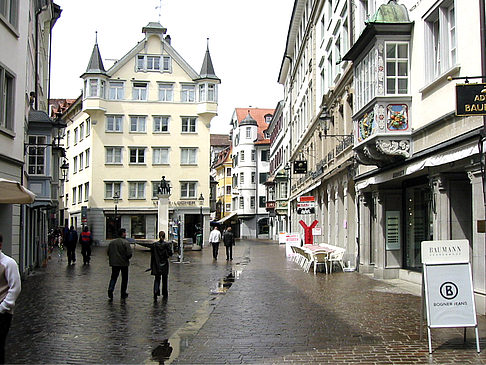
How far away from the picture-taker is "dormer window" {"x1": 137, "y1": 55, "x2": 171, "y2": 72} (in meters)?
61.8

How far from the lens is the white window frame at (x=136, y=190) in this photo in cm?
6066

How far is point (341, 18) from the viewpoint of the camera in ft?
90.3

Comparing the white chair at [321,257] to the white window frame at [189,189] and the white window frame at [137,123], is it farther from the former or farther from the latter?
the white window frame at [137,123]

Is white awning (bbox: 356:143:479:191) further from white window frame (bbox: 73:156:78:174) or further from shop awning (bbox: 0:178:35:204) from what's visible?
white window frame (bbox: 73:156:78:174)

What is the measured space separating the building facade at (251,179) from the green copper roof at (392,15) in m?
69.4

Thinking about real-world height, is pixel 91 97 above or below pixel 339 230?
above

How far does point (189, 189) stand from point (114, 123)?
9.82 metres

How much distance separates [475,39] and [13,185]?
31.0 feet

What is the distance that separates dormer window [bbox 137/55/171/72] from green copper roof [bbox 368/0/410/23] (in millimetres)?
46620

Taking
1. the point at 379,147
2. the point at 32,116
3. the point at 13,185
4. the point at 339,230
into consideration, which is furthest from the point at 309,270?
the point at 13,185

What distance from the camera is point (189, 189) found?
6128 cm

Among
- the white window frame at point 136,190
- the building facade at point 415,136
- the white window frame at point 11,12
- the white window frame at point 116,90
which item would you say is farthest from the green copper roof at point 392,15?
the white window frame at point 116,90

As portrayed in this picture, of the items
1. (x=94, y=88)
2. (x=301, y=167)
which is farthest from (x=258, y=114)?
(x=301, y=167)

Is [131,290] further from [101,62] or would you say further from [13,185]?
[101,62]
